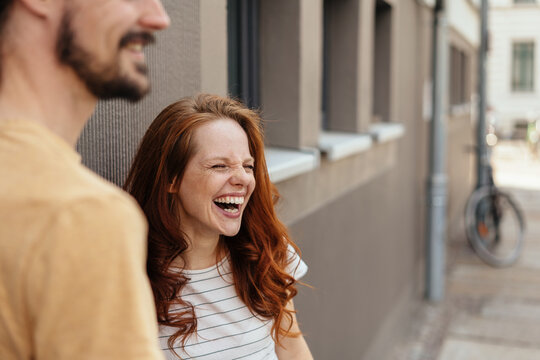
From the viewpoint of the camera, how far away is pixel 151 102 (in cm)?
212

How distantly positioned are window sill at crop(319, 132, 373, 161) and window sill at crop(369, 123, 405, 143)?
0.09 m

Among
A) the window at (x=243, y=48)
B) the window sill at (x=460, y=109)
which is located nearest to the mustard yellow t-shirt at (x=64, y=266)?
the window at (x=243, y=48)

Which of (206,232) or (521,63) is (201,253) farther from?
(521,63)

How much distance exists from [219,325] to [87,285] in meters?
0.96

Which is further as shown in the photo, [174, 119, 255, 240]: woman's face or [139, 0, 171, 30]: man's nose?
[174, 119, 255, 240]: woman's face

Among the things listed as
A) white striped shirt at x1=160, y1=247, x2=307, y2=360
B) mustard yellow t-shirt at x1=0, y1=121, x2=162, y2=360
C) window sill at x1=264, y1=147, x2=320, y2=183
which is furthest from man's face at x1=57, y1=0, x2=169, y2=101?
window sill at x1=264, y1=147, x2=320, y2=183

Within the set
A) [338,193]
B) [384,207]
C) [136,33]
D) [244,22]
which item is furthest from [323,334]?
Result: [136,33]

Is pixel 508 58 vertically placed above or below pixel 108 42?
above

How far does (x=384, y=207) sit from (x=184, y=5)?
401cm

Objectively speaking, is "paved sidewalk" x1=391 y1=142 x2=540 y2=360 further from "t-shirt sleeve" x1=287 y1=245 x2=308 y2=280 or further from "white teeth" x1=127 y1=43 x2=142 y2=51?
"white teeth" x1=127 y1=43 x2=142 y2=51

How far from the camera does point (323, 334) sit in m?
4.04

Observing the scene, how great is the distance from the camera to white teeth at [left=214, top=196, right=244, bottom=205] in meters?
1.78

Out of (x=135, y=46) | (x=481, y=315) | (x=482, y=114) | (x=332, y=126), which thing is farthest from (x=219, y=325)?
(x=482, y=114)

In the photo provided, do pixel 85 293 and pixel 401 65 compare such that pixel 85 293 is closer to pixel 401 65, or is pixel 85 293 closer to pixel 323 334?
pixel 323 334
